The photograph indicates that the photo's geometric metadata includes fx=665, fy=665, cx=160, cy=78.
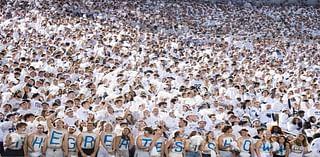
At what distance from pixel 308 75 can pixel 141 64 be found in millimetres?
5053

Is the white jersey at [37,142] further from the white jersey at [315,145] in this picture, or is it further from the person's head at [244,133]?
the white jersey at [315,145]

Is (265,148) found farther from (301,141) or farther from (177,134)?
(177,134)

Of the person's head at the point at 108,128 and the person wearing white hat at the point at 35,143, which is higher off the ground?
the person's head at the point at 108,128

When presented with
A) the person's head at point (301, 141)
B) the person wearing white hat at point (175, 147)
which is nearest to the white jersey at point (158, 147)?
the person wearing white hat at point (175, 147)

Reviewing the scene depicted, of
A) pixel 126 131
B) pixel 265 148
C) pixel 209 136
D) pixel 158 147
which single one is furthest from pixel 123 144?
pixel 265 148

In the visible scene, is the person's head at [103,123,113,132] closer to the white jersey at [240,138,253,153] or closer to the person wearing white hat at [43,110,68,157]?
the person wearing white hat at [43,110,68,157]

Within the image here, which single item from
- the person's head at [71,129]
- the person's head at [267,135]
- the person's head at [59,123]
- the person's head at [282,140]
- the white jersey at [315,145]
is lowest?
the white jersey at [315,145]

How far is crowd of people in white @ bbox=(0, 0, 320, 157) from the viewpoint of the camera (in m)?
10.9

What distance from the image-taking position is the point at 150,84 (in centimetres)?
1675

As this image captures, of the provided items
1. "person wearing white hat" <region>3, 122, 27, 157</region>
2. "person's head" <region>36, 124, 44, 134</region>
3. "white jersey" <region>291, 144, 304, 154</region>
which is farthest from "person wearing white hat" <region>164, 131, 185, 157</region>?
"person wearing white hat" <region>3, 122, 27, 157</region>

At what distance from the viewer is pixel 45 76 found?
16406mm

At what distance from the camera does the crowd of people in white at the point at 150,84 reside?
1091 cm

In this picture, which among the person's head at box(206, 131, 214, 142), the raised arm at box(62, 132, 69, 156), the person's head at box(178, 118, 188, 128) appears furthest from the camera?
the person's head at box(178, 118, 188, 128)

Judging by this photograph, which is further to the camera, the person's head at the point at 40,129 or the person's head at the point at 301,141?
the person's head at the point at 301,141
